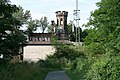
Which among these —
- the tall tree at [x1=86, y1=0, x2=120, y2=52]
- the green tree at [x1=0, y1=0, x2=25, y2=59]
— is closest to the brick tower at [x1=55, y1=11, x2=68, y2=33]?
the tall tree at [x1=86, y1=0, x2=120, y2=52]

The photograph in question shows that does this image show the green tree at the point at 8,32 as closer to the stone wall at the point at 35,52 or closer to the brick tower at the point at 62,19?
the stone wall at the point at 35,52

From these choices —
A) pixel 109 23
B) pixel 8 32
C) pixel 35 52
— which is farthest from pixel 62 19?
pixel 8 32

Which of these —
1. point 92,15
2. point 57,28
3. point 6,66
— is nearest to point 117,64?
point 6,66

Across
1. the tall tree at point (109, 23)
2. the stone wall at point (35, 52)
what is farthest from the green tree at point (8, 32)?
the stone wall at point (35, 52)

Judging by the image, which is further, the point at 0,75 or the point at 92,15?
the point at 92,15

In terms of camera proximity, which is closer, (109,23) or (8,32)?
(8,32)

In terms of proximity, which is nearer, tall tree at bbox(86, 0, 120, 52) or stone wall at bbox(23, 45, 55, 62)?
tall tree at bbox(86, 0, 120, 52)

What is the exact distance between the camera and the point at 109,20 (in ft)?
117

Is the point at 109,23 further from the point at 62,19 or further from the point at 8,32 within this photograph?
the point at 62,19

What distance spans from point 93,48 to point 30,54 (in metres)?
26.1

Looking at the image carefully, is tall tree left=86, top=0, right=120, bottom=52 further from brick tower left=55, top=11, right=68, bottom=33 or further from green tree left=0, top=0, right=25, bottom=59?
brick tower left=55, top=11, right=68, bottom=33

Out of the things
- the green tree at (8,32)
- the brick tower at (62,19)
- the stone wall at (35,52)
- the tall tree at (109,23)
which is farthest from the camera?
the brick tower at (62,19)

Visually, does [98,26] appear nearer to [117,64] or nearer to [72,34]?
[117,64]

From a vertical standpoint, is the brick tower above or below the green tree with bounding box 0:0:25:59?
above
